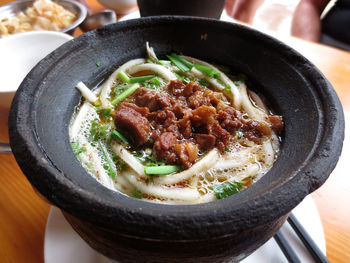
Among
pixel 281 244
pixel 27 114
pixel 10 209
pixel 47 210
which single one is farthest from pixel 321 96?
pixel 10 209

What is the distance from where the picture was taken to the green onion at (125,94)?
1.65m

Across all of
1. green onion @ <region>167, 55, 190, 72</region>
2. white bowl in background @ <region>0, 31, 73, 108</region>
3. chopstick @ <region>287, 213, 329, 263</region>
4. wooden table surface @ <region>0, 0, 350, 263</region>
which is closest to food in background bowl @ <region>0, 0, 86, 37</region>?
white bowl in background @ <region>0, 31, 73, 108</region>

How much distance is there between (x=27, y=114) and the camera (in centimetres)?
120

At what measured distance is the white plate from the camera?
138 cm

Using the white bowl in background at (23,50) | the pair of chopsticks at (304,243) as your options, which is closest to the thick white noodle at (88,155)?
the pair of chopsticks at (304,243)

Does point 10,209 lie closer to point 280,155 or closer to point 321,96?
point 280,155

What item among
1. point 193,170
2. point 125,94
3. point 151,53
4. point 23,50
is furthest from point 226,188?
point 23,50

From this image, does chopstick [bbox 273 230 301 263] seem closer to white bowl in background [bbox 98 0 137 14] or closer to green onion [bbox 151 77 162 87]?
green onion [bbox 151 77 162 87]

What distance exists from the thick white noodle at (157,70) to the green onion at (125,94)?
0.13m

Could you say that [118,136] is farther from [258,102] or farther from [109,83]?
[258,102]

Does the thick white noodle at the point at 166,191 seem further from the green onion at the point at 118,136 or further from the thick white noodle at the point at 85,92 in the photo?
the thick white noodle at the point at 85,92

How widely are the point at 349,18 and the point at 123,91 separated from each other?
11.0 ft

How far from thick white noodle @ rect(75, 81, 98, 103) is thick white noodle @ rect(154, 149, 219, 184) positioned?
0.61 metres

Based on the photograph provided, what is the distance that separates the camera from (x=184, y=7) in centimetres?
255
